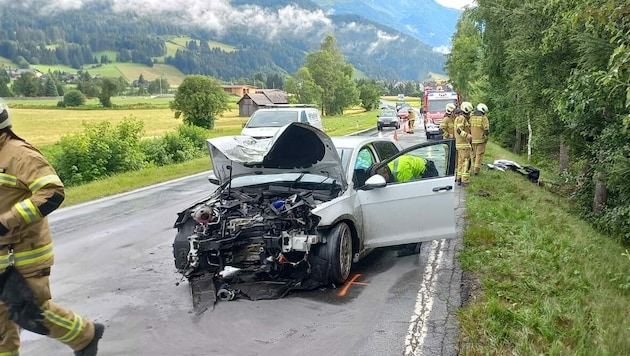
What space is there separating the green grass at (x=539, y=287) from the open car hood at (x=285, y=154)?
2.03m

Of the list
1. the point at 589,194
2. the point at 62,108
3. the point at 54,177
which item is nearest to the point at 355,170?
the point at 54,177

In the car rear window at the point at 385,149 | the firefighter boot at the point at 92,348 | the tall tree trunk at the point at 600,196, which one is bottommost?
the tall tree trunk at the point at 600,196

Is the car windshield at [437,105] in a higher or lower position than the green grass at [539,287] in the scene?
higher

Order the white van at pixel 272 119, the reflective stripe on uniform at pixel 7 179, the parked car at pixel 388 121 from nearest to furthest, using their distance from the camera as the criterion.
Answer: the reflective stripe on uniform at pixel 7 179 → the white van at pixel 272 119 → the parked car at pixel 388 121

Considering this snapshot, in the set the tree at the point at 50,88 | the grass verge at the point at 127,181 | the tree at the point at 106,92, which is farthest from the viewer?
the tree at the point at 50,88

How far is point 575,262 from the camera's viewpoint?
21.6ft

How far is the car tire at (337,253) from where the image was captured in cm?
561

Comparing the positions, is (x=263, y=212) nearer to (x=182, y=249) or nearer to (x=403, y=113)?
(x=182, y=249)

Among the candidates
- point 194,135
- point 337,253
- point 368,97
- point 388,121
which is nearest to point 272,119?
→ point 194,135

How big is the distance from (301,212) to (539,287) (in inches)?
97.8

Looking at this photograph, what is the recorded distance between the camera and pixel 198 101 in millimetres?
46375

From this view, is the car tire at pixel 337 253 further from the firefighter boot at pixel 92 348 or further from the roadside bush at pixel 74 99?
the roadside bush at pixel 74 99

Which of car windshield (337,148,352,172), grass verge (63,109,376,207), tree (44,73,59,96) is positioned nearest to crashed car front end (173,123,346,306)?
car windshield (337,148,352,172)

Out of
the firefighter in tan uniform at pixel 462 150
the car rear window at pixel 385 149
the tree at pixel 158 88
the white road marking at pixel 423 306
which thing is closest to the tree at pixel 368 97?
the tree at pixel 158 88
